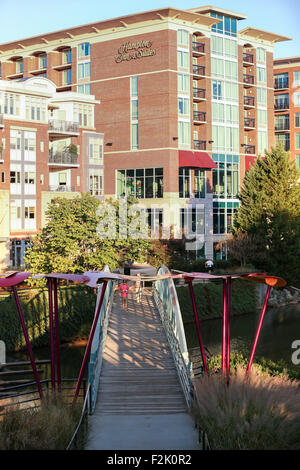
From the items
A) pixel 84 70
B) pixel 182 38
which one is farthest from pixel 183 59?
pixel 84 70

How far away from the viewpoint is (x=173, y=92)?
59438 millimetres

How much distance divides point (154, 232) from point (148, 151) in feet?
25.5

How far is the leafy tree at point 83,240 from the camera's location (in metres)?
39.5

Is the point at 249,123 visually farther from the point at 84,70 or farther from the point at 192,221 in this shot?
the point at 84,70

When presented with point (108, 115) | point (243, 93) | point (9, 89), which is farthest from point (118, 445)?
point (243, 93)

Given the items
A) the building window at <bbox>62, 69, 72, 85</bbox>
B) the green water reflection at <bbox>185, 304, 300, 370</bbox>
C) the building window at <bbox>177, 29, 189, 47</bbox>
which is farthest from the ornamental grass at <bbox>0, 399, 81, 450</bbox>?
the building window at <bbox>62, 69, 72, 85</bbox>

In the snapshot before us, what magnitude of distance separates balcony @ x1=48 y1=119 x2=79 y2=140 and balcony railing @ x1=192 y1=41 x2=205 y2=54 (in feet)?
44.8

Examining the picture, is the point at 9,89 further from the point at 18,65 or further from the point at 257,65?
the point at 257,65

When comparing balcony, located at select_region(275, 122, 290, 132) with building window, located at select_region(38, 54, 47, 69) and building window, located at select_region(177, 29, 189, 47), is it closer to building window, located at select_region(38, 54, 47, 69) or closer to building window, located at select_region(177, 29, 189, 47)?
building window, located at select_region(177, 29, 189, 47)

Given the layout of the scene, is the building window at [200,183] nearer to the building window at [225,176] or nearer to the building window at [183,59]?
the building window at [225,176]

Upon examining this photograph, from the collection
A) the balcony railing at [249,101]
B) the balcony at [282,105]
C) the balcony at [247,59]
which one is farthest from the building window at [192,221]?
the balcony at [282,105]

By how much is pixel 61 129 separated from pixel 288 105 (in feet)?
110

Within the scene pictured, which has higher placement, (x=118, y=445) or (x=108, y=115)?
(x=108, y=115)

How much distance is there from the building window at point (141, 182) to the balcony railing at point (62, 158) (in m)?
6.28
